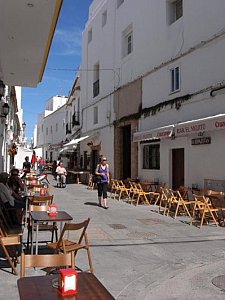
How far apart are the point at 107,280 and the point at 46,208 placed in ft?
6.70

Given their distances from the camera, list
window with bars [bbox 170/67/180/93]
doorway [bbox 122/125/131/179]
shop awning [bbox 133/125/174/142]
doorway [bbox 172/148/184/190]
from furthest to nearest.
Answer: doorway [bbox 122/125/131/179] < window with bars [bbox 170/67/180/93] < doorway [bbox 172/148/184/190] < shop awning [bbox 133/125/174/142]

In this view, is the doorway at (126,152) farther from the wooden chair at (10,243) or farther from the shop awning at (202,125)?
the wooden chair at (10,243)

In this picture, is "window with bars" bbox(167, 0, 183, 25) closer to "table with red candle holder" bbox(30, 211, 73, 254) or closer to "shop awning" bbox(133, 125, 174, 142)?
"shop awning" bbox(133, 125, 174, 142)

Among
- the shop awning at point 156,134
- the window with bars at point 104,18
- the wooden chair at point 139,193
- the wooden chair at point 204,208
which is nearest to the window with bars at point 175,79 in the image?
the shop awning at point 156,134

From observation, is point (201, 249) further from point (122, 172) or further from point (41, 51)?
point (122, 172)

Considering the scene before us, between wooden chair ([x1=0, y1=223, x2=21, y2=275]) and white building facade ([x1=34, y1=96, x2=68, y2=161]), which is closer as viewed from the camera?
wooden chair ([x1=0, y1=223, x2=21, y2=275])

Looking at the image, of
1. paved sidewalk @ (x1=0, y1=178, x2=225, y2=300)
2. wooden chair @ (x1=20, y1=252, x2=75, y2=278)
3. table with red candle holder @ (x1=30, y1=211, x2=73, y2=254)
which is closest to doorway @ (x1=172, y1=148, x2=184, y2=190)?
paved sidewalk @ (x1=0, y1=178, x2=225, y2=300)

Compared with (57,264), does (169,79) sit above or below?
above

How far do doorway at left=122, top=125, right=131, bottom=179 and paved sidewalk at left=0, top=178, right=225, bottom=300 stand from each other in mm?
8207

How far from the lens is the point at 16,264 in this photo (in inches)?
235

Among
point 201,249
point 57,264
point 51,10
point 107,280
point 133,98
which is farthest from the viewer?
point 133,98

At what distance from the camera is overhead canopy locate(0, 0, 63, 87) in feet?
21.5

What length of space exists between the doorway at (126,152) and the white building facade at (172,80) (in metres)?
0.86

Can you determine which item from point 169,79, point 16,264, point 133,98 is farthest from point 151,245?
point 133,98
